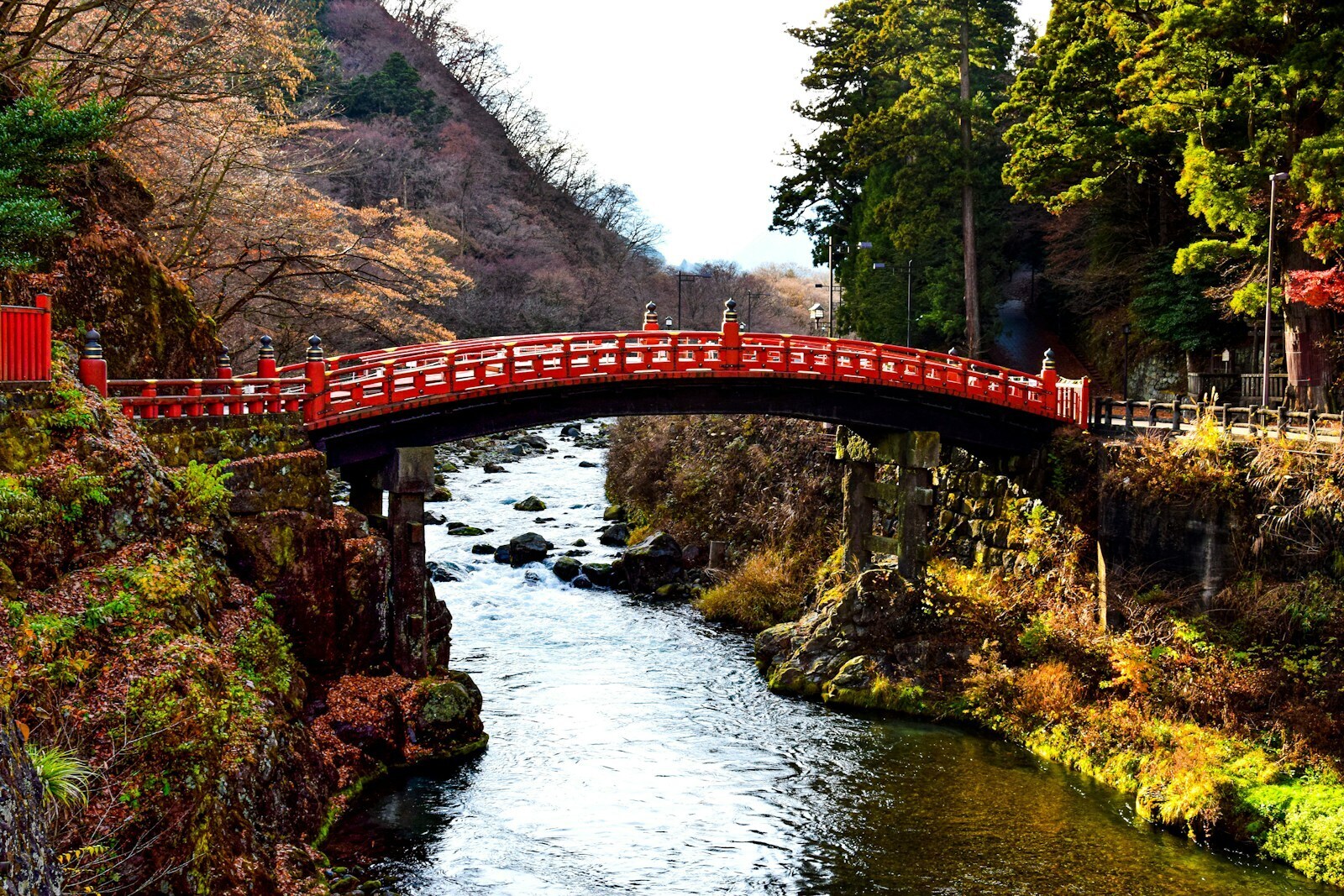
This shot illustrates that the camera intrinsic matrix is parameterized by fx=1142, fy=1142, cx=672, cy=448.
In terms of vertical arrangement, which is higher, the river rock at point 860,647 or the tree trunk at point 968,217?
the tree trunk at point 968,217

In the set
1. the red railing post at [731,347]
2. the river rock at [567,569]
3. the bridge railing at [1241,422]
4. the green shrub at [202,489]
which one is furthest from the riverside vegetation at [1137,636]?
the green shrub at [202,489]

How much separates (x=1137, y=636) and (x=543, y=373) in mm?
14131

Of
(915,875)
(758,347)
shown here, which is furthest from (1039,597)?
(915,875)

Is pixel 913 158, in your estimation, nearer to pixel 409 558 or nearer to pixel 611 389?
pixel 611 389

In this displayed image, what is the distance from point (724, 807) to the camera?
810 inches

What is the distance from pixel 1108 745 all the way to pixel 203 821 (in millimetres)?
16977

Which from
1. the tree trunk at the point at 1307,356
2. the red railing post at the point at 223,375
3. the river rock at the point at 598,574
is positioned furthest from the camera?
the river rock at the point at 598,574

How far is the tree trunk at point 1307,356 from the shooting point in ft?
95.4

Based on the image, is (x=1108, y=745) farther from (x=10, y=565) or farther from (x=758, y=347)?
(x=10, y=565)

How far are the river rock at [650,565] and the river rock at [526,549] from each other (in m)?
2.99

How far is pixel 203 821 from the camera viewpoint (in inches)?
558

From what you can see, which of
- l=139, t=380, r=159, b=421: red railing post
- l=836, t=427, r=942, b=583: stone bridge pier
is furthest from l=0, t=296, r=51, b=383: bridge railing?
l=836, t=427, r=942, b=583: stone bridge pier

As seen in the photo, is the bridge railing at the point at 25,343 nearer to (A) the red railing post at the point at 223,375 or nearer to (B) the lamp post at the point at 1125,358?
(A) the red railing post at the point at 223,375

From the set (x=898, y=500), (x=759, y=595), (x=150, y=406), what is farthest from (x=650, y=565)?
(x=150, y=406)
